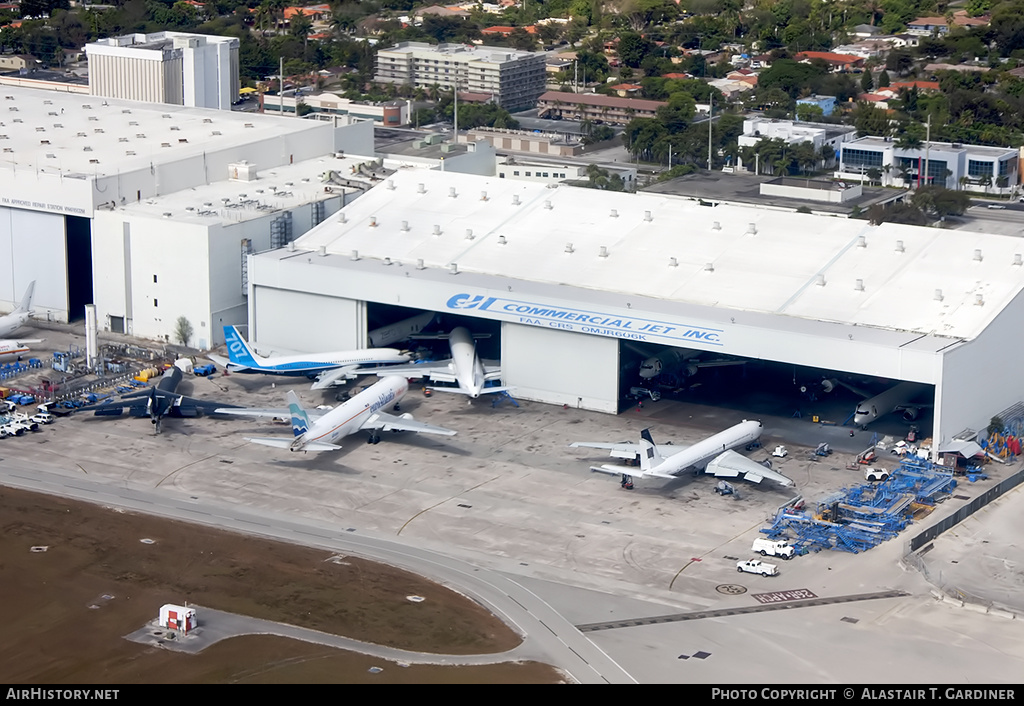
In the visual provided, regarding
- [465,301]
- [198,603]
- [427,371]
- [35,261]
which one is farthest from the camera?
[35,261]

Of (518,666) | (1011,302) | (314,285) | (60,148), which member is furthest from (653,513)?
(60,148)

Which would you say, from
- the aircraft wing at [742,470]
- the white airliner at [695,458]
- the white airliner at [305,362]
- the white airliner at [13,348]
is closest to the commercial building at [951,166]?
the white airliner at [305,362]

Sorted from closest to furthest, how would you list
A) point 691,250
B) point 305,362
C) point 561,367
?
1. point 561,367
2. point 305,362
3. point 691,250

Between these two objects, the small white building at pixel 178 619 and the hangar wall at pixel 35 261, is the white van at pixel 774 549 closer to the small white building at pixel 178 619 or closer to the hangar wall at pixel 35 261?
the small white building at pixel 178 619

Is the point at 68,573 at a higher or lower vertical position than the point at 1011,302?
lower

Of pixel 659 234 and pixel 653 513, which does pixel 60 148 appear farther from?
pixel 653 513

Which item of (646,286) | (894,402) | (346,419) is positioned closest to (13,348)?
(346,419)

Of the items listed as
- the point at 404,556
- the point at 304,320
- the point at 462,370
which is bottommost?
the point at 404,556

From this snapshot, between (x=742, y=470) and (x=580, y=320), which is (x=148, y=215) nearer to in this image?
(x=580, y=320)

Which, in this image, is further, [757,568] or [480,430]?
[480,430]
